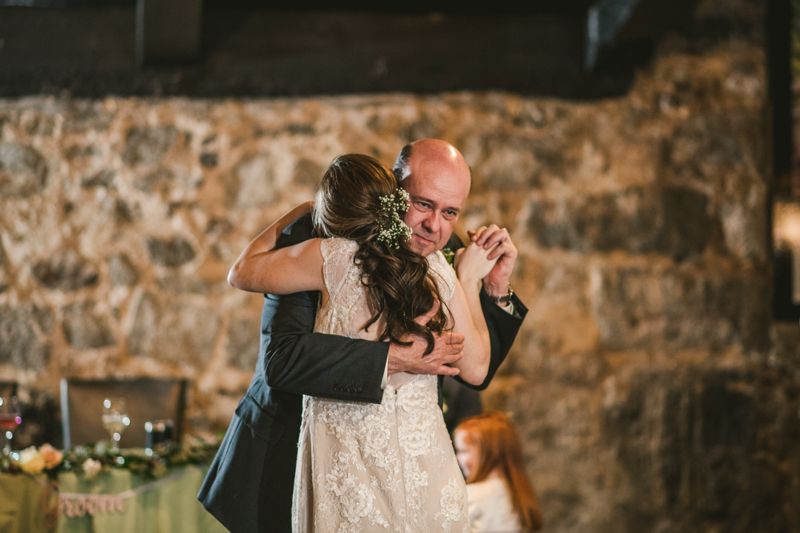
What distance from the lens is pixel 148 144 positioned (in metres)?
3.66

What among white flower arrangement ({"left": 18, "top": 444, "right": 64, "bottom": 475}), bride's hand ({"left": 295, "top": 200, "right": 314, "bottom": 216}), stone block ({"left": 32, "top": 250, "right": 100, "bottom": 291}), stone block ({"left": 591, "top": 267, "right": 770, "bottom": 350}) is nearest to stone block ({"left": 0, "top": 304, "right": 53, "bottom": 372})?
stone block ({"left": 32, "top": 250, "right": 100, "bottom": 291})

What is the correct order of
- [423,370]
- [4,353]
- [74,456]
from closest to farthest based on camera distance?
[423,370]
[74,456]
[4,353]

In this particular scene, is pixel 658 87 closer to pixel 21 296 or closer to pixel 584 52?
pixel 584 52

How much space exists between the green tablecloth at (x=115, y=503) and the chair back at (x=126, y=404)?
0.67 meters

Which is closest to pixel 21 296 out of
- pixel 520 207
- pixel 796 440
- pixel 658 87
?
pixel 520 207

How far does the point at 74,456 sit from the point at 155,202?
1529 mm

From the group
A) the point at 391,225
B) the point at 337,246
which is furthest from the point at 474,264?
the point at 337,246

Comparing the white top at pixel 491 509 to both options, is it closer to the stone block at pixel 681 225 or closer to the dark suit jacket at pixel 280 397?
the dark suit jacket at pixel 280 397

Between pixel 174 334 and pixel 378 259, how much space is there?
7.81 ft

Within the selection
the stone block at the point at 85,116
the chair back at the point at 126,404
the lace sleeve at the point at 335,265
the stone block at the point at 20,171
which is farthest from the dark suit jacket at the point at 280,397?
the stone block at the point at 20,171

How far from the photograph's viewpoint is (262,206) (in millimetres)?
3645

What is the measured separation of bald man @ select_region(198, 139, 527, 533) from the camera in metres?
1.54

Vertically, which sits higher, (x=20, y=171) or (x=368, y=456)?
(x=20, y=171)

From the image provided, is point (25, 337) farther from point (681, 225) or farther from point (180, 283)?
point (681, 225)
